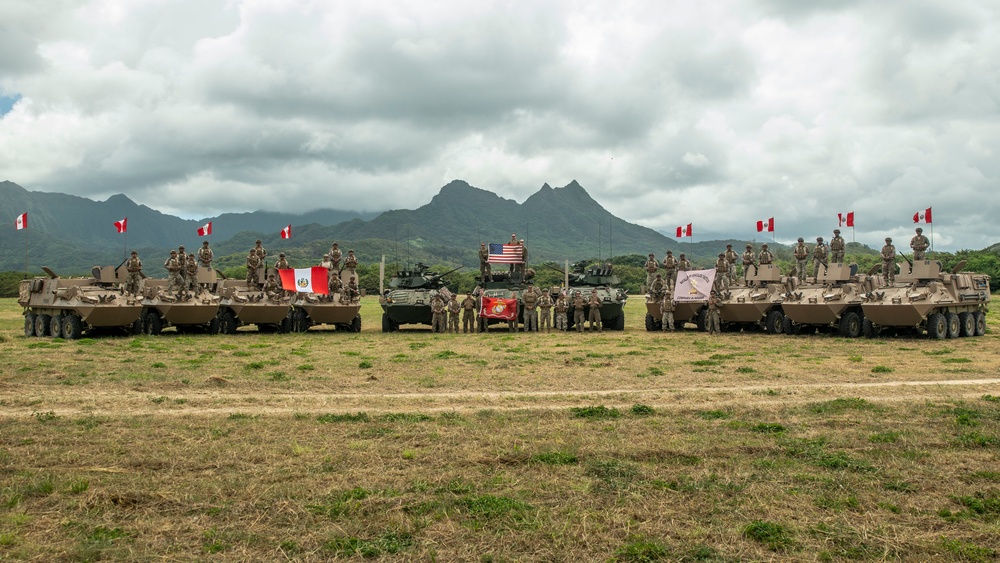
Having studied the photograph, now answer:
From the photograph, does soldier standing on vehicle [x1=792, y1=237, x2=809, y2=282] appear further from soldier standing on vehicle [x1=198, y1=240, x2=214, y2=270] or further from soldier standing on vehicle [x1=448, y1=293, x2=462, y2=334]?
soldier standing on vehicle [x1=198, y1=240, x2=214, y2=270]

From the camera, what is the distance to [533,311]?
28969 mm

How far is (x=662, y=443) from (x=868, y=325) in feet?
60.4

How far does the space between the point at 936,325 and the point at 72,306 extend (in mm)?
25427

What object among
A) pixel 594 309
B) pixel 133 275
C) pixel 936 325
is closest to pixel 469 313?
pixel 594 309

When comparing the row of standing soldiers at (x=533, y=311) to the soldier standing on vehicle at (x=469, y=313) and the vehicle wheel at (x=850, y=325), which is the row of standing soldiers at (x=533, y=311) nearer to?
→ the soldier standing on vehicle at (x=469, y=313)

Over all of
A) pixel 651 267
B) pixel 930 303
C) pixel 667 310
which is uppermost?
pixel 651 267

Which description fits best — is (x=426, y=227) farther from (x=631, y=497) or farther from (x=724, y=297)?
(x=631, y=497)

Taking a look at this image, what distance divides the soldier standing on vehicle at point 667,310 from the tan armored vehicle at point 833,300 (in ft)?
13.4

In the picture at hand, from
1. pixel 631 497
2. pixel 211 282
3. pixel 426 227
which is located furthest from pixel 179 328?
pixel 426 227

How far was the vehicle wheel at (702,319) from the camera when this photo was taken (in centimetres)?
2941

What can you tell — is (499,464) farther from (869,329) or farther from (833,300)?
(833,300)

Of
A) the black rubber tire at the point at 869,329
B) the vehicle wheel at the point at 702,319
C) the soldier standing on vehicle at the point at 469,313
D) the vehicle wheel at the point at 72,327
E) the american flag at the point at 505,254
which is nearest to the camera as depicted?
the vehicle wheel at the point at 72,327

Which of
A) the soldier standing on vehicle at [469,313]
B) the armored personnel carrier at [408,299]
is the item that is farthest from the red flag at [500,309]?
the armored personnel carrier at [408,299]

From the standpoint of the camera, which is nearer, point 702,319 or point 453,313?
point 453,313
